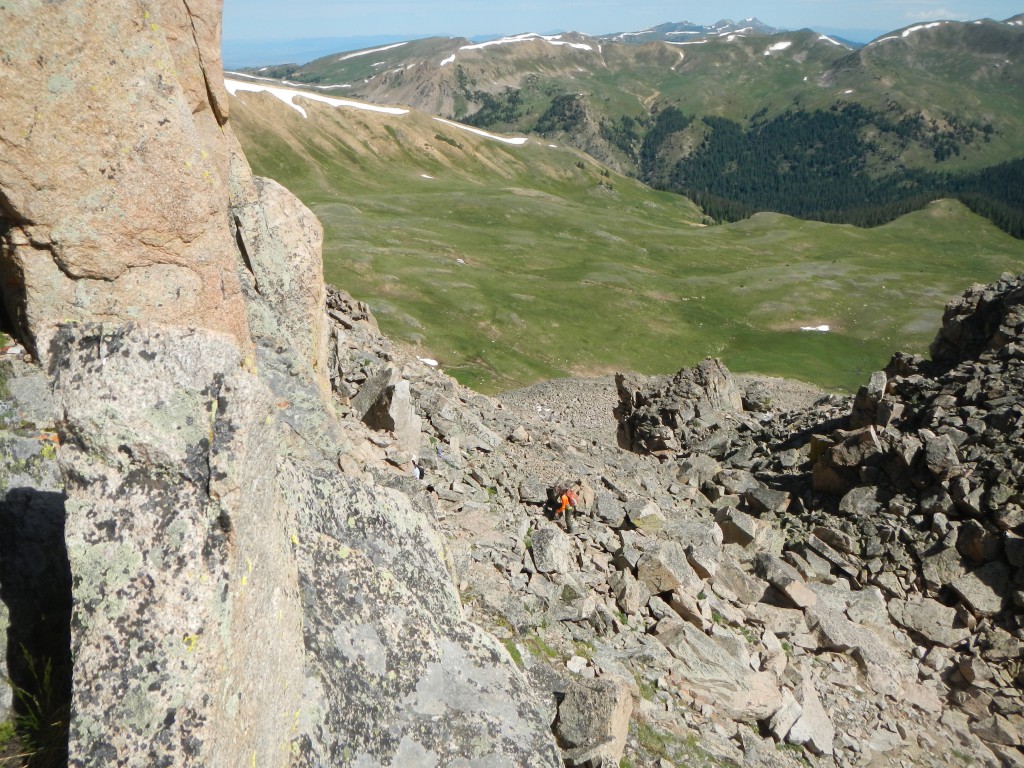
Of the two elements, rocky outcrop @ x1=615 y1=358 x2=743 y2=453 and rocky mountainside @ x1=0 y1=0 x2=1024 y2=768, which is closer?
rocky mountainside @ x1=0 y1=0 x2=1024 y2=768

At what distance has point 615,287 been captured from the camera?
114750mm

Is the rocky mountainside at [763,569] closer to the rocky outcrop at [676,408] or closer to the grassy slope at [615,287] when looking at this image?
Answer: the rocky outcrop at [676,408]

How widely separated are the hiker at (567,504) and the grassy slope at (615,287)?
145 feet

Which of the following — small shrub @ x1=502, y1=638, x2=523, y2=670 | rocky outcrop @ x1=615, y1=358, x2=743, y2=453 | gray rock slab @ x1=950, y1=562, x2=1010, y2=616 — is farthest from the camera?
rocky outcrop @ x1=615, y1=358, x2=743, y2=453

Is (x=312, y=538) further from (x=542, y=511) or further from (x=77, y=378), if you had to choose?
(x=542, y=511)

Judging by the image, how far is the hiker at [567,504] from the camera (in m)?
22.7

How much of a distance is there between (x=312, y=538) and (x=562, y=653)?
7646 millimetres

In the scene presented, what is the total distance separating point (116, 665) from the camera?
6801 mm

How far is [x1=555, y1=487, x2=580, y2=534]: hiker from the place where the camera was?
74.5 feet

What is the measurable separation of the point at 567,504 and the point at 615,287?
312 feet

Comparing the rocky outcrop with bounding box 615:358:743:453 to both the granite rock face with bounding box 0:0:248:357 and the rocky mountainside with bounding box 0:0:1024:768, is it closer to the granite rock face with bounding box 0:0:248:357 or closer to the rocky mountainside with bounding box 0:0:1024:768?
the rocky mountainside with bounding box 0:0:1024:768

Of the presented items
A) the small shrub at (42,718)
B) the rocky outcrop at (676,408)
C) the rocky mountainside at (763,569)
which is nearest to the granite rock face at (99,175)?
the small shrub at (42,718)

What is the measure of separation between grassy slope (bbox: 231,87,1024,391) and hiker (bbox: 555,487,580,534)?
145 ft

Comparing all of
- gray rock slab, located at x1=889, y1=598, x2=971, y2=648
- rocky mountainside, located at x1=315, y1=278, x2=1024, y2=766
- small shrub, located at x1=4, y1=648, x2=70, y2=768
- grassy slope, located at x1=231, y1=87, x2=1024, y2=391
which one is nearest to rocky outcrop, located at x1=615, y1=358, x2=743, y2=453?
rocky mountainside, located at x1=315, y1=278, x2=1024, y2=766
